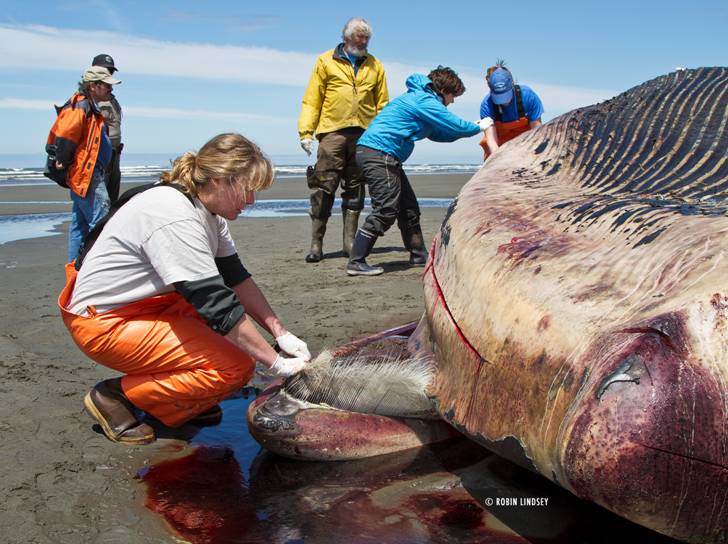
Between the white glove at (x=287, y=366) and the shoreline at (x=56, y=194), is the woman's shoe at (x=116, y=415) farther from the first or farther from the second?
the shoreline at (x=56, y=194)

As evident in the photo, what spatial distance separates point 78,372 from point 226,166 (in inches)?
75.1

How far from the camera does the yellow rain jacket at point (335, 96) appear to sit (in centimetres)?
847

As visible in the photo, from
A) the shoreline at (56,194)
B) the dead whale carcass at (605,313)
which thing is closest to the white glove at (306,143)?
the dead whale carcass at (605,313)

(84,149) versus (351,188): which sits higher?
(84,149)

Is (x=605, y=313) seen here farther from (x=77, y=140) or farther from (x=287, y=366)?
(x=77, y=140)

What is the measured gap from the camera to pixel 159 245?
364cm

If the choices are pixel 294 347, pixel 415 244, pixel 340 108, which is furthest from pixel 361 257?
pixel 294 347

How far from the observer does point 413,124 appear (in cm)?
771

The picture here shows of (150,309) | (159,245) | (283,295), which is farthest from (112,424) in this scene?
(283,295)

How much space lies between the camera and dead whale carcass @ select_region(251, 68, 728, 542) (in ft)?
7.45

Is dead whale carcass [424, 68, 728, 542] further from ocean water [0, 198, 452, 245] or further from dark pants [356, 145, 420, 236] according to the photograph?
ocean water [0, 198, 452, 245]

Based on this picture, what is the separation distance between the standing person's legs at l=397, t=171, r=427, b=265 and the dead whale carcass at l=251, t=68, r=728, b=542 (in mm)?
3886

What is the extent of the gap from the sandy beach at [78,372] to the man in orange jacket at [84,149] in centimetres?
78

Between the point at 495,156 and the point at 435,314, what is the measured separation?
58.8 inches
